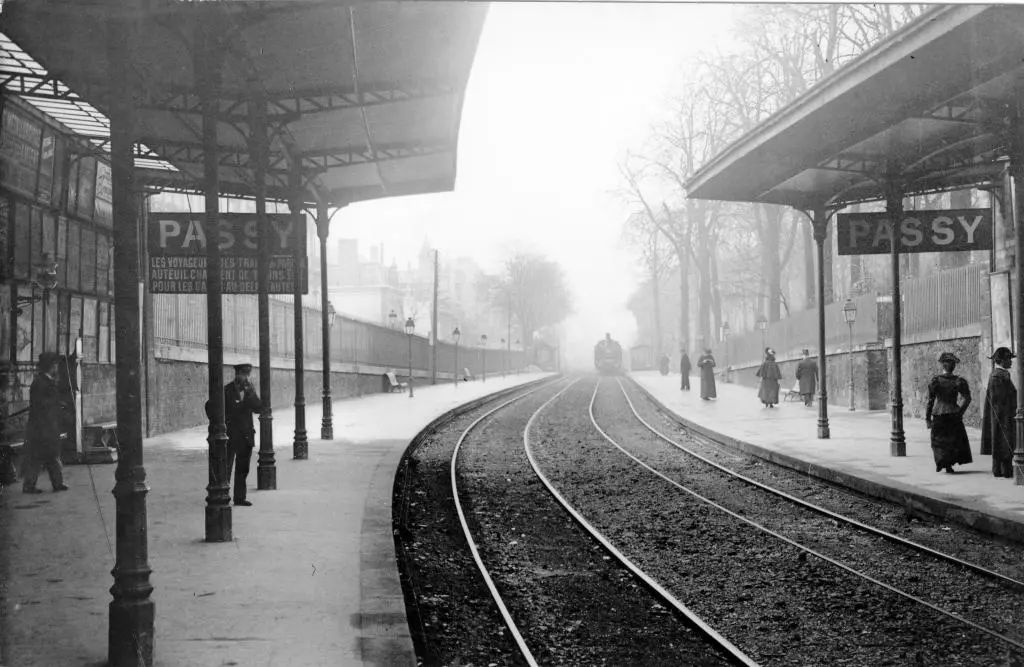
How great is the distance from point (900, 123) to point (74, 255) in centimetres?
1255

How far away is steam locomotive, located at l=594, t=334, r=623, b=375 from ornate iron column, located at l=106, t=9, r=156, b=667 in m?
77.3

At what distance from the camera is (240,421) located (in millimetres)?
10695

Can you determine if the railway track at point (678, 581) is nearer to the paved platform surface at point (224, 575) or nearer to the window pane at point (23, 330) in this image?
the paved platform surface at point (224, 575)

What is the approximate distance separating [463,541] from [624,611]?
3.05 metres

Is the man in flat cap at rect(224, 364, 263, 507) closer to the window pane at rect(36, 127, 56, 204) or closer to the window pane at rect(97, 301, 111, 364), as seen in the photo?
the window pane at rect(36, 127, 56, 204)

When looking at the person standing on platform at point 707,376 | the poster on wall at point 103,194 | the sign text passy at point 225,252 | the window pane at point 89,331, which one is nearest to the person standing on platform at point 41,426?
the sign text passy at point 225,252

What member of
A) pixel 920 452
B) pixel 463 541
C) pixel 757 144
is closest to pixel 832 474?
pixel 920 452

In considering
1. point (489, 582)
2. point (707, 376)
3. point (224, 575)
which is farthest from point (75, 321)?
point (707, 376)

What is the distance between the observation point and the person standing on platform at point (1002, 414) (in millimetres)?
12141

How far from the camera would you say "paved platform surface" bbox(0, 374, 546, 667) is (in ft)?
18.0

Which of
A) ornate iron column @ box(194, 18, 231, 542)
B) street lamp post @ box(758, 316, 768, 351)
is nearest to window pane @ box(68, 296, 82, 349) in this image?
ornate iron column @ box(194, 18, 231, 542)

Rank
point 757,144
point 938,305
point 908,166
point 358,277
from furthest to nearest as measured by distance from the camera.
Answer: point 358,277
point 938,305
point 908,166
point 757,144

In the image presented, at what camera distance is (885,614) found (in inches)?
270

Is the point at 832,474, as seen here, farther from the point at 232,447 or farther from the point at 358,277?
the point at 358,277
